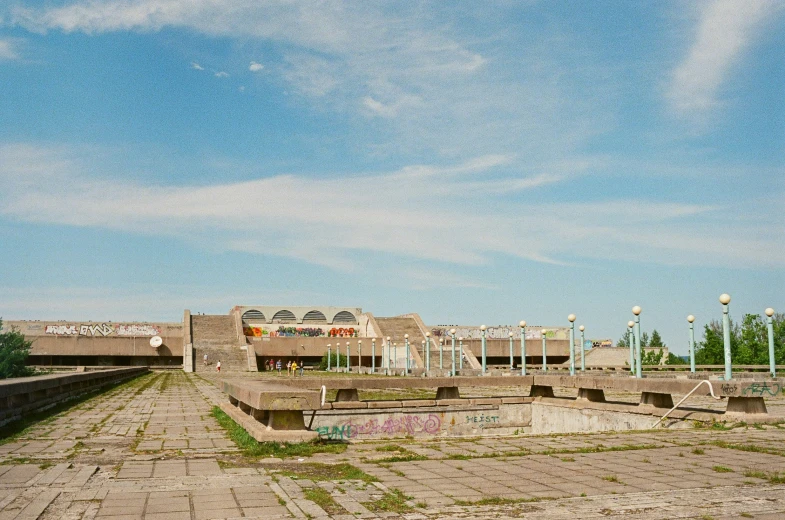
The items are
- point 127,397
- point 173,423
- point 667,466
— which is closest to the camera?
point 667,466

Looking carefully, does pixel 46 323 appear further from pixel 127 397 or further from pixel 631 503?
pixel 631 503

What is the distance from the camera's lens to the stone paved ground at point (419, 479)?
5.47m

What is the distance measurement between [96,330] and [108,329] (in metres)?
1.09

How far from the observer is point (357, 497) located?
588cm

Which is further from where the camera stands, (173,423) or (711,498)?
(173,423)

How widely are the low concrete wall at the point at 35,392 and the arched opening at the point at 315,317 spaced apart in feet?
192

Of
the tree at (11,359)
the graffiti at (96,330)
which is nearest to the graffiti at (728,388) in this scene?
the tree at (11,359)

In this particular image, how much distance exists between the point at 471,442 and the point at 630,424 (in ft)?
17.3

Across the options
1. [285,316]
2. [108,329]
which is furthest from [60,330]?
[285,316]

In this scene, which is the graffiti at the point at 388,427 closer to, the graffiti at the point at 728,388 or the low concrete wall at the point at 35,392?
the low concrete wall at the point at 35,392

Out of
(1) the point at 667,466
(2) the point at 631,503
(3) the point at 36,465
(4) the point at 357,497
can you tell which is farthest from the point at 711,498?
(3) the point at 36,465

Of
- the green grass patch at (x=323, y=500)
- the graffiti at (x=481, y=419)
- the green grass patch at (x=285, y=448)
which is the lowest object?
the graffiti at (x=481, y=419)

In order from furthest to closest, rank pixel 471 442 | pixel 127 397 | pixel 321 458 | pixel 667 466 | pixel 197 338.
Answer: pixel 197 338
pixel 127 397
pixel 471 442
pixel 321 458
pixel 667 466

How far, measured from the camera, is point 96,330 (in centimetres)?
6694
